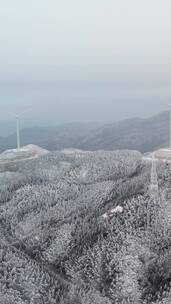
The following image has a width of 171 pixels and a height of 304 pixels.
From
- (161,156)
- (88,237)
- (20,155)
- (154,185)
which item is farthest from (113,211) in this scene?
(20,155)

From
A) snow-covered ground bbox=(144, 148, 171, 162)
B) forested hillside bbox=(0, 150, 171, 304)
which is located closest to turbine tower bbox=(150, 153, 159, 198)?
forested hillside bbox=(0, 150, 171, 304)

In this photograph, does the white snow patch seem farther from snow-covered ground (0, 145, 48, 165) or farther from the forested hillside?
snow-covered ground (0, 145, 48, 165)

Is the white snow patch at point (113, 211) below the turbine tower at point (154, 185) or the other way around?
below

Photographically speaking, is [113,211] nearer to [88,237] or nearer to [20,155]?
[88,237]

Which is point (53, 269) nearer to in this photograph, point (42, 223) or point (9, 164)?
point (42, 223)

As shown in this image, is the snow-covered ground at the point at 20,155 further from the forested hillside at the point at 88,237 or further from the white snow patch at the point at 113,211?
the white snow patch at the point at 113,211

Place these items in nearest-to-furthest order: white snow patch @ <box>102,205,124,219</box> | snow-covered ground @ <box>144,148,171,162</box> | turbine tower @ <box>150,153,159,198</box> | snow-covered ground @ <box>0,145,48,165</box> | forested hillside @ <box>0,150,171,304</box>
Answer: forested hillside @ <box>0,150,171,304</box>, white snow patch @ <box>102,205,124,219</box>, turbine tower @ <box>150,153,159,198</box>, snow-covered ground @ <box>144,148,171,162</box>, snow-covered ground @ <box>0,145,48,165</box>

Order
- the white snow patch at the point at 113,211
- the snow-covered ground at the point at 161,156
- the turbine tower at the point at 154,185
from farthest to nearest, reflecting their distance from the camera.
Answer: the snow-covered ground at the point at 161,156 → the turbine tower at the point at 154,185 → the white snow patch at the point at 113,211

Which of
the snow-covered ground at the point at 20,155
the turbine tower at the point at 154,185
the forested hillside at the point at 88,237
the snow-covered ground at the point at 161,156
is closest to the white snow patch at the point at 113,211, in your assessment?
the forested hillside at the point at 88,237

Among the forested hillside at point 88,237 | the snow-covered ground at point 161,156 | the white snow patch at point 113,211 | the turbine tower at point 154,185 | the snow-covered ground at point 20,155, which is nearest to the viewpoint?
the forested hillside at point 88,237

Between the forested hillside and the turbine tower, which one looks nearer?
the forested hillside
